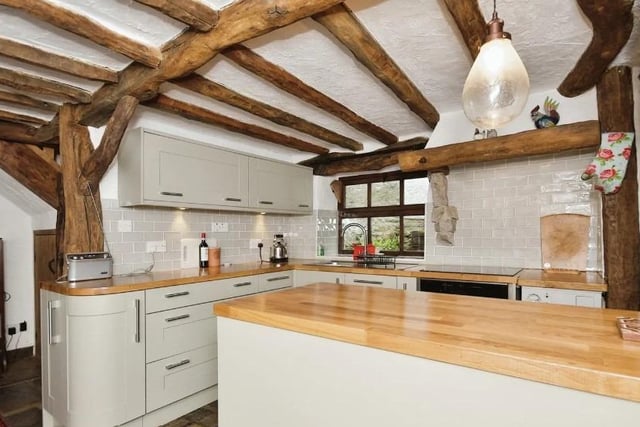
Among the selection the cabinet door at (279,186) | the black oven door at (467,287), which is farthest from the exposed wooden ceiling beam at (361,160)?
the black oven door at (467,287)

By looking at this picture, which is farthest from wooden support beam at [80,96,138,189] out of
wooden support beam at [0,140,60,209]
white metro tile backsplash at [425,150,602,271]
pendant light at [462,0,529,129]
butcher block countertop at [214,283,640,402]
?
white metro tile backsplash at [425,150,602,271]

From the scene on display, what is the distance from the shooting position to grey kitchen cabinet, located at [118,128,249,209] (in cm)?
277

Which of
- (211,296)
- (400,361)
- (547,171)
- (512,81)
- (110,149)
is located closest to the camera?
(400,361)

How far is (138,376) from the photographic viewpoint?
236cm

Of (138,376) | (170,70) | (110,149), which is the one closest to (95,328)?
(138,376)

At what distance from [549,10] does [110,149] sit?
275 cm

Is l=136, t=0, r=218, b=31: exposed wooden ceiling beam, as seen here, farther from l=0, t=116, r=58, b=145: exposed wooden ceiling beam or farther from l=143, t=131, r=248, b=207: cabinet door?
l=0, t=116, r=58, b=145: exposed wooden ceiling beam

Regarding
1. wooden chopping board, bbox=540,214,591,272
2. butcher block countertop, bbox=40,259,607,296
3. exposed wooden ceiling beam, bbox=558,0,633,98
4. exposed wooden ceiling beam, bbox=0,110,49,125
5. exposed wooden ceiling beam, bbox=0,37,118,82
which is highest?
exposed wooden ceiling beam, bbox=558,0,633,98

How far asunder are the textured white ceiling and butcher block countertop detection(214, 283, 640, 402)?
1393mm

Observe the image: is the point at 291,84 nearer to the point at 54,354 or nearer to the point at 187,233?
the point at 187,233

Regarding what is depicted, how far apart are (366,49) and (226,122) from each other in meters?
1.56

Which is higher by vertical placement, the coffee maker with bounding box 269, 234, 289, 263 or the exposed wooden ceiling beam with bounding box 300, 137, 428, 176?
the exposed wooden ceiling beam with bounding box 300, 137, 428, 176

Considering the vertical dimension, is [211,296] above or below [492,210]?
below

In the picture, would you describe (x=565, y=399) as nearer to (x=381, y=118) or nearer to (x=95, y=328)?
(x=95, y=328)
